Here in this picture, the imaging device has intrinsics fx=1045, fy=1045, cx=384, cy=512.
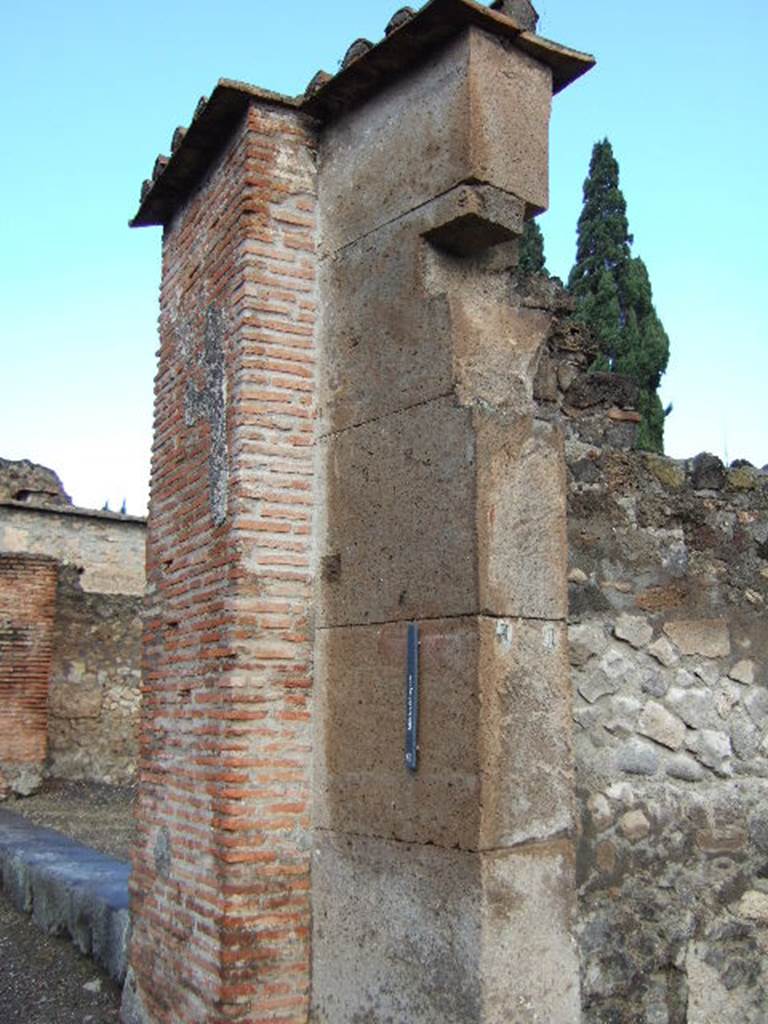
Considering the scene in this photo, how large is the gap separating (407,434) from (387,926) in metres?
1.73

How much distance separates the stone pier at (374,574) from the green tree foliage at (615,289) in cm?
1118

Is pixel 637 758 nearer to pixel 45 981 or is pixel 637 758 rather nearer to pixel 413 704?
pixel 413 704

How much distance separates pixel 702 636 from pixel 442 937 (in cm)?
148

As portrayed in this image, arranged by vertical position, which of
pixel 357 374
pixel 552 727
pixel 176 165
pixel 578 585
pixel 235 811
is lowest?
pixel 235 811

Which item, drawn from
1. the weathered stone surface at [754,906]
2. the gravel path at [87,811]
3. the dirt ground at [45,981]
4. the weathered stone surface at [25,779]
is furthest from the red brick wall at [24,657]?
the weathered stone surface at [754,906]

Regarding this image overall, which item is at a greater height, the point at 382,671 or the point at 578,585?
the point at 578,585

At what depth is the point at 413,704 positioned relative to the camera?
3.59m

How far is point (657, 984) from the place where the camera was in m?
3.71

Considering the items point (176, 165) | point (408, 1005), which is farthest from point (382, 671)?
point (176, 165)

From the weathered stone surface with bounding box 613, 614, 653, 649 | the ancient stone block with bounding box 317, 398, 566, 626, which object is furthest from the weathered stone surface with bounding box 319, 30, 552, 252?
the weathered stone surface with bounding box 613, 614, 653, 649

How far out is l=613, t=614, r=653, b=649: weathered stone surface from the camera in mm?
3852

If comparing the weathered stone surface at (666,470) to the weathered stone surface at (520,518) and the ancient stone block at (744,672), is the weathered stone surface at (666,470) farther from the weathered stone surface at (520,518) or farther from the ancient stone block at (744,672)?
the ancient stone block at (744,672)

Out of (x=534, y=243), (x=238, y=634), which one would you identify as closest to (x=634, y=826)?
(x=238, y=634)

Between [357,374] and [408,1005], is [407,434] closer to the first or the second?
[357,374]
